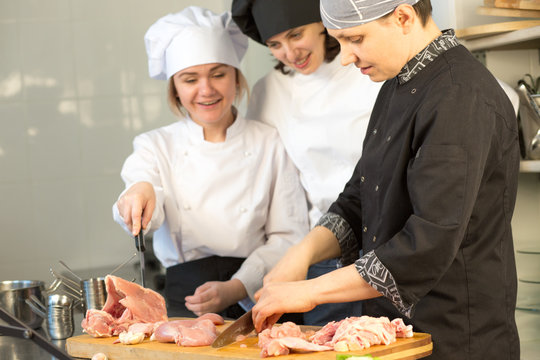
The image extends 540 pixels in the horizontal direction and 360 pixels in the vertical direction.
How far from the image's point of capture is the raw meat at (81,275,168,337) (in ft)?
5.16

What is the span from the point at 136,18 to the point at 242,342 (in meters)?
2.55

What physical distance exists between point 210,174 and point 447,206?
1180 mm

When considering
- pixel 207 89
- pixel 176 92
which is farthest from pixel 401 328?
pixel 176 92

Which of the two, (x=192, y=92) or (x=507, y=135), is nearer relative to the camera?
(x=507, y=135)

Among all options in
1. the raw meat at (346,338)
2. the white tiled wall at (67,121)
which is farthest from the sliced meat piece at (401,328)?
the white tiled wall at (67,121)

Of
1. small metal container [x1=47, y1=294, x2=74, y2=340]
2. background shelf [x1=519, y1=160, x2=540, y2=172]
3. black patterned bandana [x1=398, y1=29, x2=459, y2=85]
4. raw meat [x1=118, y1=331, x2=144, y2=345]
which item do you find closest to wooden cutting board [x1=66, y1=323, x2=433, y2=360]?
raw meat [x1=118, y1=331, x2=144, y2=345]

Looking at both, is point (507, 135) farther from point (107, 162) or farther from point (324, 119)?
point (107, 162)

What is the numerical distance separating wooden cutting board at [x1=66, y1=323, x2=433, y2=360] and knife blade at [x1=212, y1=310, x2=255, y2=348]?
0.04 feet

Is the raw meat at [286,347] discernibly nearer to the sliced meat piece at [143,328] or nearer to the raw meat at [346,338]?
the raw meat at [346,338]

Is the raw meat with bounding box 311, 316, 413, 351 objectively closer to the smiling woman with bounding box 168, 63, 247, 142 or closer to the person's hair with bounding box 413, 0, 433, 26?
the person's hair with bounding box 413, 0, 433, 26

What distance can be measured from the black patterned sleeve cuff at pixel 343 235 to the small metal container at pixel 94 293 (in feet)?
1.91

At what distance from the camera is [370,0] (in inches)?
52.3

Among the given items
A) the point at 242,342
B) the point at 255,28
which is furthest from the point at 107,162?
the point at 242,342

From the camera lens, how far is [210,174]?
7.63 feet
